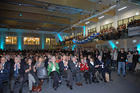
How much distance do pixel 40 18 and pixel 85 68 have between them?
12.9 m

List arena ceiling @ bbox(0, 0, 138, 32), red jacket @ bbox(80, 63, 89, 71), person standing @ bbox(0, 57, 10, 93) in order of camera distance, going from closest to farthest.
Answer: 1. person standing @ bbox(0, 57, 10, 93)
2. red jacket @ bbox(80, 63, 89, 71)
3. arena ceiling @ bbox(0, 0, 138, 32)

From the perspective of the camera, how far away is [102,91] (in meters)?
3.90

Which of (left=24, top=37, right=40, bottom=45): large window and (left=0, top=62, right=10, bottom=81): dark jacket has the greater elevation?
(left=24, top=37, right=40, bottom=45): large window

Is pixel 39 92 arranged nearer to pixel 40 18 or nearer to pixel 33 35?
pixel 40 18

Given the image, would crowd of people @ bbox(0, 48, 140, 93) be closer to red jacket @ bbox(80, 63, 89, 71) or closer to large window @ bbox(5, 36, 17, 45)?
red jacket @ bbox(80, 63, 89, 71)

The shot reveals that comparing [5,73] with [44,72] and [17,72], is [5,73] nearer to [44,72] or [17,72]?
[17,72]

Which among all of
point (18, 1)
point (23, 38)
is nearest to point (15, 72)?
point (18, 1)

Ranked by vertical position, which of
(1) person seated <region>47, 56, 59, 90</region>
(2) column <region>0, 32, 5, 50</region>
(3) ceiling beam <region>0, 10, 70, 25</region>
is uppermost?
(3) ceiling beam <region>0, 10, 70, 25</region>

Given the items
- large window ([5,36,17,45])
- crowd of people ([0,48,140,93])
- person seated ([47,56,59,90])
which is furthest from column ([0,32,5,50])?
person seated ([47,56,59,90])

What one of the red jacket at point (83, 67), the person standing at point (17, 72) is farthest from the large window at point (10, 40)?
the red jacket at point (83, 67)

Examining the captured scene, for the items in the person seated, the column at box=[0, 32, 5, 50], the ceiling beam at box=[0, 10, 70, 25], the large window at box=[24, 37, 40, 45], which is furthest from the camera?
the large window at box=[24, 37, 40, 45]

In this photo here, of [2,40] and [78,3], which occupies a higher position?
[78,3]

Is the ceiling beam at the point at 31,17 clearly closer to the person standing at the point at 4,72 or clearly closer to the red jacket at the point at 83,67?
the person standing at the point at 4,72

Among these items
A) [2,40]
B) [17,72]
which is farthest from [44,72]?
[2,40]
